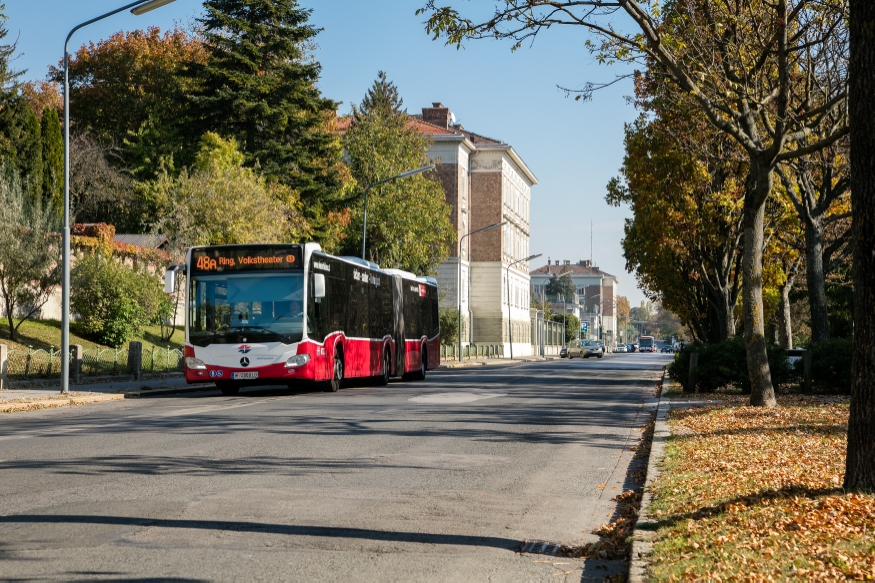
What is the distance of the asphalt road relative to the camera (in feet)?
21.8

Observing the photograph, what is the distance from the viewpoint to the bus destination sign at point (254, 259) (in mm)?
23672

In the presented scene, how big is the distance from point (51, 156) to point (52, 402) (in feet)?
88.7

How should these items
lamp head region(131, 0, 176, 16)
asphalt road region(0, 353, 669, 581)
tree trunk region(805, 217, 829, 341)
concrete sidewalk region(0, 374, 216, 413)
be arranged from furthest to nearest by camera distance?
tree trunk region(805, 217, 829, 341) → lamp head region(131, 0, 176, 16) → concrete sidewalk region(0, 374, 216, 413) → asphalt road region(0, 353, 669, 581)

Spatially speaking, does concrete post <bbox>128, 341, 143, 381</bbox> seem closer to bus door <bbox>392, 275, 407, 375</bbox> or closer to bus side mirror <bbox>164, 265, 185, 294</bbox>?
bus door <bbox>392, 275, 407, 375</bbox>

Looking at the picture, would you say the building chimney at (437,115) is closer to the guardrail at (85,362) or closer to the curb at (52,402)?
the guardrail at (85,362)

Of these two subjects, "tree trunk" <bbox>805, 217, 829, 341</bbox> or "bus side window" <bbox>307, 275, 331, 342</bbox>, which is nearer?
"bus side window" <bbox>307, 275, 331, 342</bbox>

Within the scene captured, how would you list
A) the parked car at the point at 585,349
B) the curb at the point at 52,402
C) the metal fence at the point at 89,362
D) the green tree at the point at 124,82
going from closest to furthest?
the curb at the point at 52,402, the metal fence at the point at 89,362, the green tree at the point at 124,82, the parked car at the point at 585,349

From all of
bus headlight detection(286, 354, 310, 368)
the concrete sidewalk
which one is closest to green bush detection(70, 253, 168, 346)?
the concrete sidewalk

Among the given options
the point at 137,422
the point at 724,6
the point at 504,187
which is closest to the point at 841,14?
the point at 724,6

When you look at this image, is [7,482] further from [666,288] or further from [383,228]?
[383,228]

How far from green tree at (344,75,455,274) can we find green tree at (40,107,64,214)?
1762 cm

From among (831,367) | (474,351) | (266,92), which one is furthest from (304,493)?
(474,351)

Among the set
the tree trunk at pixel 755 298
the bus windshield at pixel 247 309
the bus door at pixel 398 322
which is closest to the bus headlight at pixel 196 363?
the bus windshield at pixel 247 309

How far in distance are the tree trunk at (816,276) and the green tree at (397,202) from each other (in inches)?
1269
